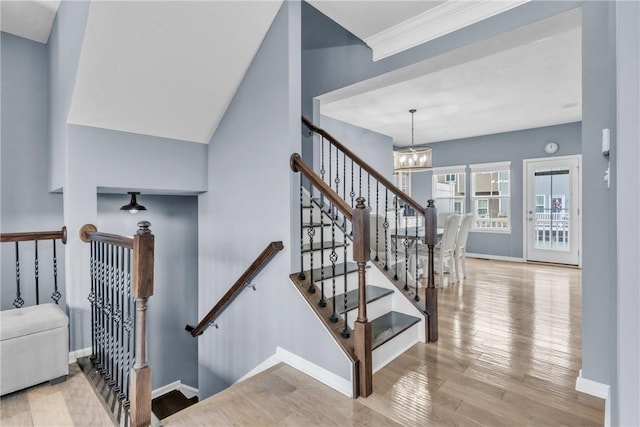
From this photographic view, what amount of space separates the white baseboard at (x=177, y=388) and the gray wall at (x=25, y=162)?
174 centimetres

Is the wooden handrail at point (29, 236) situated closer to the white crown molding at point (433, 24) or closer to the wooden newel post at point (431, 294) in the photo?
the wooden newel post at point (431, 294)

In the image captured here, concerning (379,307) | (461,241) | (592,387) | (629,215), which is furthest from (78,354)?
(461,241)

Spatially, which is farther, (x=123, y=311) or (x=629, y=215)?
(x=123, y=311)

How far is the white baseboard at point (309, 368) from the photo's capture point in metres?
2.02

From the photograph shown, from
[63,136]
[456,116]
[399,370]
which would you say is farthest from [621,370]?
[456,116]

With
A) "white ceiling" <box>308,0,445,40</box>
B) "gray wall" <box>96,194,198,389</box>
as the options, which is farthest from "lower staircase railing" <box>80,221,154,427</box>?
"white ceiling" <box>308,0,445,40</box>

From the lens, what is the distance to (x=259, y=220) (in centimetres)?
268

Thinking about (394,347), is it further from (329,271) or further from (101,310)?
(101,310)

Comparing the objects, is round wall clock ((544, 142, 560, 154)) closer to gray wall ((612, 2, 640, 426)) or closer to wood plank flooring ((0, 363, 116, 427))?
gray wall ((612, 2, 640, 426))

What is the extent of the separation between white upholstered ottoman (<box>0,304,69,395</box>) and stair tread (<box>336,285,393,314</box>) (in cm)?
189

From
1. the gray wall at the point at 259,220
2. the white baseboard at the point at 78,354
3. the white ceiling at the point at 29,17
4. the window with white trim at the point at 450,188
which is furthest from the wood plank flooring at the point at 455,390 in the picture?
the window with white trim at the point at 450,188

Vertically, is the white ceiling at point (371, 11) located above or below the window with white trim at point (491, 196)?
above

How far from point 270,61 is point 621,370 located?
2.62 m

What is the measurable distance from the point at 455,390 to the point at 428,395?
0.19 metres
